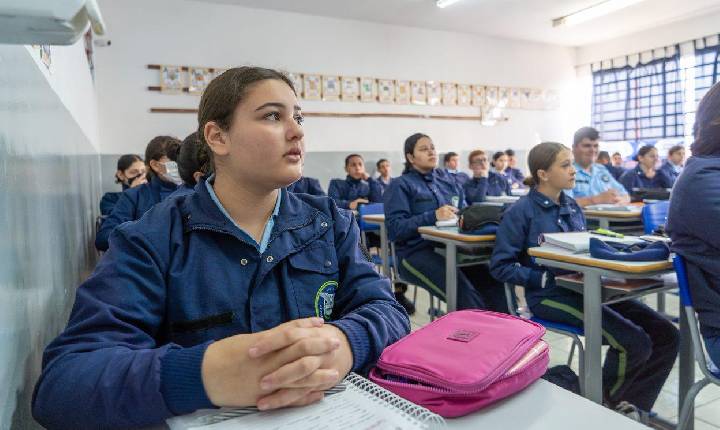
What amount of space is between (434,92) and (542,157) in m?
5.45

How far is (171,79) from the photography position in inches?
240

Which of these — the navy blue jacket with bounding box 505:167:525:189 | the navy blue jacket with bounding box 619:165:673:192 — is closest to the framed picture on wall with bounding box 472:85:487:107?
the navy blue jacket with bounding box 505:167:525:189

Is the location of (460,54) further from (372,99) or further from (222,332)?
(222,332)

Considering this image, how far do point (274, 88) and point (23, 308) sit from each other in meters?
0.59

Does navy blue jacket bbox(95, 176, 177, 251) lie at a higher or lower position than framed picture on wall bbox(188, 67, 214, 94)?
lower

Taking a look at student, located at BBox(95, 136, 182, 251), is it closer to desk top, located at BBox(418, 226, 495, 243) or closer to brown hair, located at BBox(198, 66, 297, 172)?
desk top, located at BBox(418, 226, 495, 243)

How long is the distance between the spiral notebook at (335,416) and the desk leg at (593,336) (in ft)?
4.73

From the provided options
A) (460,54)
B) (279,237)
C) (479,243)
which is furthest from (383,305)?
(460,54)

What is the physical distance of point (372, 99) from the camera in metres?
7.32

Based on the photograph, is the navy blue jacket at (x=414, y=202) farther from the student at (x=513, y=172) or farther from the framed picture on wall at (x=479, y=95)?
the framed picture on wall at (x=479, y=95)

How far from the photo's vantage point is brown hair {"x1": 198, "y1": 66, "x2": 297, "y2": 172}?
1016 millimetres

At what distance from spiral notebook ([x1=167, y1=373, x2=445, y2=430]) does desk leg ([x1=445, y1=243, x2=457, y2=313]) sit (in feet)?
6.99

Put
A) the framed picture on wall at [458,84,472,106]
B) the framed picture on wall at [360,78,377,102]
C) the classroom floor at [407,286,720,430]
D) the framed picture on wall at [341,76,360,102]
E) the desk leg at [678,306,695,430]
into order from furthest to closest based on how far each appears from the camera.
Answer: the framed picture on wall at [458,84,472,106] < the framed picture on wall at [360,78,377,102] < the framed picture on wall at [341,76,360,102] < the classroom floor at [407,286,720,430] < the desk leg at [678,306,695,430]

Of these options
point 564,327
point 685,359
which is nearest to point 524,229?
point 564,327
